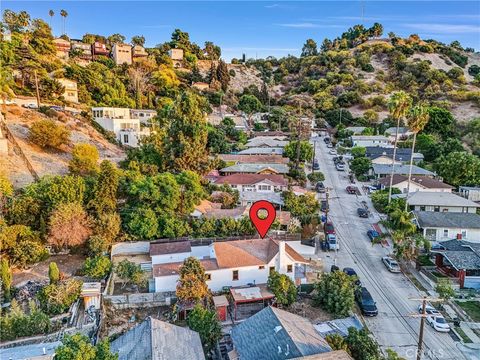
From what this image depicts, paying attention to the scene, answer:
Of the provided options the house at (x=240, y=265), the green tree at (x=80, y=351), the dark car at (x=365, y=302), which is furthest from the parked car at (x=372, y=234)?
the green tree at (x=80, y=351)

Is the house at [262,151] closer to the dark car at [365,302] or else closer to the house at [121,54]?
the dark car at [365,302]

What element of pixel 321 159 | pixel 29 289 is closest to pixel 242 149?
pixel 321 159

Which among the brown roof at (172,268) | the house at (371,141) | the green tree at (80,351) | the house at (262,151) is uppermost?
the house at (371,141)

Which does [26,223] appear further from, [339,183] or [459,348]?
[339,183]

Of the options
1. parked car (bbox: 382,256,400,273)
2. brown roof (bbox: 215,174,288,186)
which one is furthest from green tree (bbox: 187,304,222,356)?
brown roof (bbox: 215,174,288,186)

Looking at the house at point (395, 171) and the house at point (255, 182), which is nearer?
the house at point (255, 182)

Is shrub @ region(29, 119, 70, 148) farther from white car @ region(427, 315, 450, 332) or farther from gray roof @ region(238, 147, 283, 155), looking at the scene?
white car @ region(427, 315, 450, 332)

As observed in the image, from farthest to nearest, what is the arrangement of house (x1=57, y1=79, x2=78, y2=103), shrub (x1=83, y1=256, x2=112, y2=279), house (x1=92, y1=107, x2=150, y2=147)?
house (x1=57, y1=79, x2=78, y2=103) < house (x1=92, y1=107, x2=150, y2=147) < shrub (x1=83, y1=256, x2=112, y2=279)
